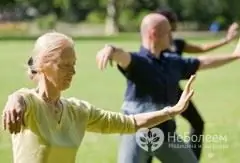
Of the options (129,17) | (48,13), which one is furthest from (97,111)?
(48,13)

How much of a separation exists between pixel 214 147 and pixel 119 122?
258 inches

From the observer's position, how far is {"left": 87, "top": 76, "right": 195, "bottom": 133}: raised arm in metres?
4.83

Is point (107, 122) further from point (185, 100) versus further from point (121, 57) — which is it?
point (121, 57)

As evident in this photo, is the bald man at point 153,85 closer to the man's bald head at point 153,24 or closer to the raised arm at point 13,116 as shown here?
the man's bald head at point 153,24

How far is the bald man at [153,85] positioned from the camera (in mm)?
7031

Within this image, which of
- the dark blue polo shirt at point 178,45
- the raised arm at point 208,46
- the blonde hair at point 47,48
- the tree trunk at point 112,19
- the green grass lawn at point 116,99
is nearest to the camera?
the blonde hair at point 47,48

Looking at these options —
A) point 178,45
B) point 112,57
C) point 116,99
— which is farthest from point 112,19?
point 112,57

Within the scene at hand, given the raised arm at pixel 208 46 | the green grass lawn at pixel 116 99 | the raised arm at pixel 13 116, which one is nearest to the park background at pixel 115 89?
the green grass lawn at pixel 116 99

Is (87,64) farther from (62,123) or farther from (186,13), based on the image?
(186,13)

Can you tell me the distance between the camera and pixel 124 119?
16.2 feet

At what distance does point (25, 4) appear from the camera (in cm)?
9000

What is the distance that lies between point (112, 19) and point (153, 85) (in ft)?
227

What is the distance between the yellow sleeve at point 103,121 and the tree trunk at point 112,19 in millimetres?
68323

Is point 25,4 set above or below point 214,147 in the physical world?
below
